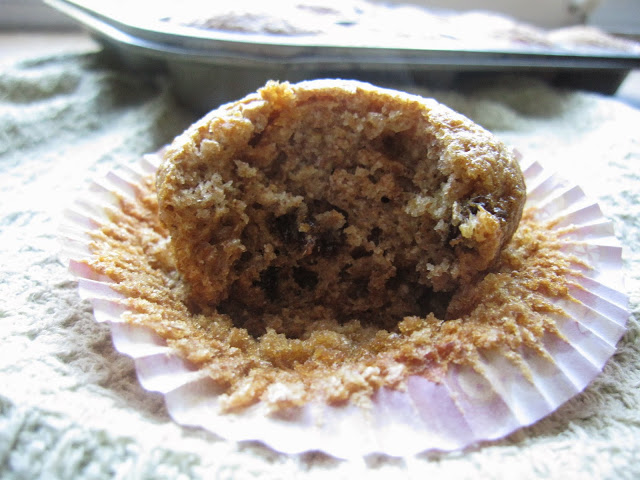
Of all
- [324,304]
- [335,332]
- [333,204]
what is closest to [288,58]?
[333,204]

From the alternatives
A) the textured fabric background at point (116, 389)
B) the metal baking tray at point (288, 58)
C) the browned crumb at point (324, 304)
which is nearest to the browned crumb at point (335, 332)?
the browned crumb at point (324, 304)

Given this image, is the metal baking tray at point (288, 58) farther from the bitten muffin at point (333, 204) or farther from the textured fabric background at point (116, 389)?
the bitten muffin at point (333, 204)

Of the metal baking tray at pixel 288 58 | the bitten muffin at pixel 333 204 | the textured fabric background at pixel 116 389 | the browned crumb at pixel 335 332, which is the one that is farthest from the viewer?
the metal baking tray at pixel 288 58

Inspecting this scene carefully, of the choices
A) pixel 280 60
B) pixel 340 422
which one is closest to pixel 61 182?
pixel 280 60

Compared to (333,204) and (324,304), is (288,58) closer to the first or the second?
(333,204)

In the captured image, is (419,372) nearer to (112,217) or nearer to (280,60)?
(112,217)

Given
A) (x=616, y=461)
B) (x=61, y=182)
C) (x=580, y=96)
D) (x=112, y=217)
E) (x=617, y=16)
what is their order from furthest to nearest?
(x=617, y=16) → (x=580, y=96) → (x=61, y=182) → (x=112, y=217) → (x=616, y=461)
